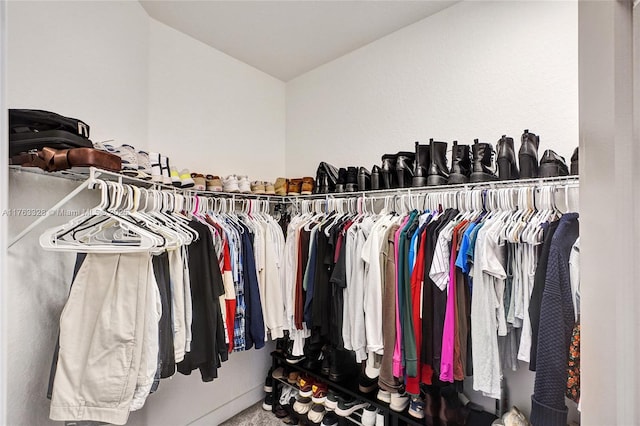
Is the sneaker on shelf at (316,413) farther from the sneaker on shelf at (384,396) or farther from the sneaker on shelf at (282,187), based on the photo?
the sneaker on shelf at (282,187)

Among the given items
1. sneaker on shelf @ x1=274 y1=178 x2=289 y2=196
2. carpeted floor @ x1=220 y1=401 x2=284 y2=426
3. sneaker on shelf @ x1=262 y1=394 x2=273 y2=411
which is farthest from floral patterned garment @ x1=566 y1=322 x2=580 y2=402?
sneaker on shelf @ x1=262 y1=394 x2=273 y2=411

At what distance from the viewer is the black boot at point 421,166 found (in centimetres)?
166

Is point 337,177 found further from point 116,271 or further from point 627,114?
point 627,114

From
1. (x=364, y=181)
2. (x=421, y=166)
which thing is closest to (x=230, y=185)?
(x=364, y=181)

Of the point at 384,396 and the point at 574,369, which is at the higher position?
the point at 574,369

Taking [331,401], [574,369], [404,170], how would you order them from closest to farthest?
[574,369], [404,170], [331,401]

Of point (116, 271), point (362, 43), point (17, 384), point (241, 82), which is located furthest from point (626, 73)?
point (241, 82)

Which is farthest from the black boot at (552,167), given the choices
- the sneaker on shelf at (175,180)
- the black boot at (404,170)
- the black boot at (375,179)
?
the sneaker on shelf at (175,180)

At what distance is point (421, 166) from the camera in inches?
66.7

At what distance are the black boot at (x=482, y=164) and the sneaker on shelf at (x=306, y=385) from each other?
5.75ft

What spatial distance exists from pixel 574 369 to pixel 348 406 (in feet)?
4.39

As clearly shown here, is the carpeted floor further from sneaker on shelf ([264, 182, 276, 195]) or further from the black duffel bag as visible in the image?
the black duffel bag

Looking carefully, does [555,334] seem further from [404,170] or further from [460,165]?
[404,170]

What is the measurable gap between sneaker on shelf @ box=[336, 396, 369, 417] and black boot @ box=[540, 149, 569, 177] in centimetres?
164
